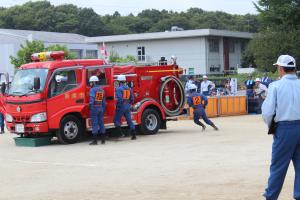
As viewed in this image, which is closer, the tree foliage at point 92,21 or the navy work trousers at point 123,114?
the navy work trousers at point 123,114

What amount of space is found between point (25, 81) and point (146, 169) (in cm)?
685

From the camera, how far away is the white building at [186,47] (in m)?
61.2

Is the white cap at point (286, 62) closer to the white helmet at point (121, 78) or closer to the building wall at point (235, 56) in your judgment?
the white helmet at point (121, 78)

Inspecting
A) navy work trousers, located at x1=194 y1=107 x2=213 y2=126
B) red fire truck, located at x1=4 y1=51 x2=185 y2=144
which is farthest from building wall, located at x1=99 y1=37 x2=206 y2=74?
red fire truck, located at x1=4 y1=51 x2=185 y2=144

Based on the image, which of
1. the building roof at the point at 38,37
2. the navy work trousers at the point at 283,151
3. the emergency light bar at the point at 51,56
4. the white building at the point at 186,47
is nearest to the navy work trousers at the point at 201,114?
the emergency light bar at the point at 51,56

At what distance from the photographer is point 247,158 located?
1237 centimetres

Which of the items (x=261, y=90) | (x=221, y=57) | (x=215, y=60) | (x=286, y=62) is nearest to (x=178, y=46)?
(x=215, y=60)

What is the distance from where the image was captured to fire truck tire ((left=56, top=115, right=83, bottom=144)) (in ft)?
54.7

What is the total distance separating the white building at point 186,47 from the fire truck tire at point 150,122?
41244 millimetres

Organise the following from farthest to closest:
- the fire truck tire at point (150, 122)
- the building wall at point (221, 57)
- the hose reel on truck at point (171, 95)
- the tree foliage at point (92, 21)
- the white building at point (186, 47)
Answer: the tree foliage at point (92, 21)
the building wall at point (221, 57)
the white building at point (186, 47)
the hose reel on truck at point (171, 95)
the fire truck tire at point (150, 122)

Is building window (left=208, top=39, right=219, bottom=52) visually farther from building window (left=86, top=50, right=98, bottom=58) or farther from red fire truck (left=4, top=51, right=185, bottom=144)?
red fire truck (left=4, top=51, right=185, bottom=144)

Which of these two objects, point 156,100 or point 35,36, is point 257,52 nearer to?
point 35,36

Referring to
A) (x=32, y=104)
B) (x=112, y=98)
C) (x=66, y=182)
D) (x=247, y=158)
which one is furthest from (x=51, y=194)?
(x=112, y=98)

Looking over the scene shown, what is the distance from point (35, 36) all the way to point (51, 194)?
62.1 m
